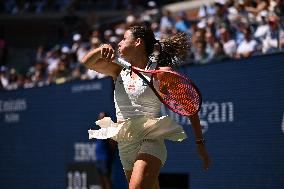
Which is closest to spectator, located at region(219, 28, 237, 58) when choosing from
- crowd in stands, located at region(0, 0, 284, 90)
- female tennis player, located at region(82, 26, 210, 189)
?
crowd in stands, located at region(0, 0, 284, 90)

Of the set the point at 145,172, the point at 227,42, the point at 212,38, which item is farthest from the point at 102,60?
the point at 212,38

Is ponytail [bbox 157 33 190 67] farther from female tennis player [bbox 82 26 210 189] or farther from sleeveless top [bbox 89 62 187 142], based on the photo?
sleeveless top [bbox 89 62 187 142]

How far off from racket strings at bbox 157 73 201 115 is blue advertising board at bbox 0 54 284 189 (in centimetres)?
284

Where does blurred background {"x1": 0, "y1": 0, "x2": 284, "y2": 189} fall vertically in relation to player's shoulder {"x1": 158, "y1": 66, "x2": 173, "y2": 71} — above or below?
below

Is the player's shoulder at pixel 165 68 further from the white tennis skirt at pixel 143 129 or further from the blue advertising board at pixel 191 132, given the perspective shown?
the blue advertising board at pixel 191 132

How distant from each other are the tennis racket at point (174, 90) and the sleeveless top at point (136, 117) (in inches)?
4.9

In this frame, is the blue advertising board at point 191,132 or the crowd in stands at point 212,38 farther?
the crowd in stands at point 212,38

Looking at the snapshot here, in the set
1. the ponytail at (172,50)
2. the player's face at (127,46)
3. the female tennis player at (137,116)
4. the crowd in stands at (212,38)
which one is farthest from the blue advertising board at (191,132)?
the player's face at (127,46)

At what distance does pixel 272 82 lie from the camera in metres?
8.88

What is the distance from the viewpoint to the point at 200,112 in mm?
10031

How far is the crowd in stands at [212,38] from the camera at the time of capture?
10.5 meters

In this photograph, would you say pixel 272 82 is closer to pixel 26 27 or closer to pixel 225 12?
pixel 225 12

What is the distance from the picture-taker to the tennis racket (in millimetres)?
5992

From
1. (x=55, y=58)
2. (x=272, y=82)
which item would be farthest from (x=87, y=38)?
(x=272, y=82)
